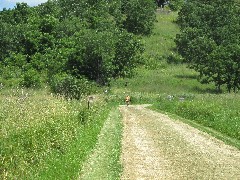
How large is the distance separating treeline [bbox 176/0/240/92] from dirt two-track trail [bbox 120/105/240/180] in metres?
38.1

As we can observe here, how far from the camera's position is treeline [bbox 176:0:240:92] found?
61.7 meters

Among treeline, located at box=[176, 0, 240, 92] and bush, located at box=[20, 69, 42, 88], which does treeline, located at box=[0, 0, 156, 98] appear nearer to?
bush, located at box=[20, 69, 42, 88]

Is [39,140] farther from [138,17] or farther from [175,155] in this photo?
[138,17]

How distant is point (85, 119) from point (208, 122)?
29.9ft

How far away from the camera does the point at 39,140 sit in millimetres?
13820

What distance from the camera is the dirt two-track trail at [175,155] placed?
14.3 meters

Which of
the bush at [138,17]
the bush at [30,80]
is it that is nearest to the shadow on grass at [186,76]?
the bush at [138,17]

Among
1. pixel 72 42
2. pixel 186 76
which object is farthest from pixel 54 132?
pixel 72 42

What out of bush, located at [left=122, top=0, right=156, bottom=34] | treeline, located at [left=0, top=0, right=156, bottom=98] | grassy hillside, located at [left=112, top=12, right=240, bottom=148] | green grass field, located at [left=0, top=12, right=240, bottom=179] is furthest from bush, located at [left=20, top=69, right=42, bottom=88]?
bush, located at [left=122, top=0, right=156, bottom=34]

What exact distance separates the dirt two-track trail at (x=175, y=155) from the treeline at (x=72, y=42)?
89.4 ft

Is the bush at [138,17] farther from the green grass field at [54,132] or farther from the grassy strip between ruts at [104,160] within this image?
the grassy strip between ruts at [104,160]

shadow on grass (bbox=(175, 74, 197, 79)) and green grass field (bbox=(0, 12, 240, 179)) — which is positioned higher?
green grass field (bbox=(0, 12, 240, 179))

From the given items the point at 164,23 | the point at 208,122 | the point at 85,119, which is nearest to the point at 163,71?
the point at 164,23

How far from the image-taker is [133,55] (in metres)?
73.6
